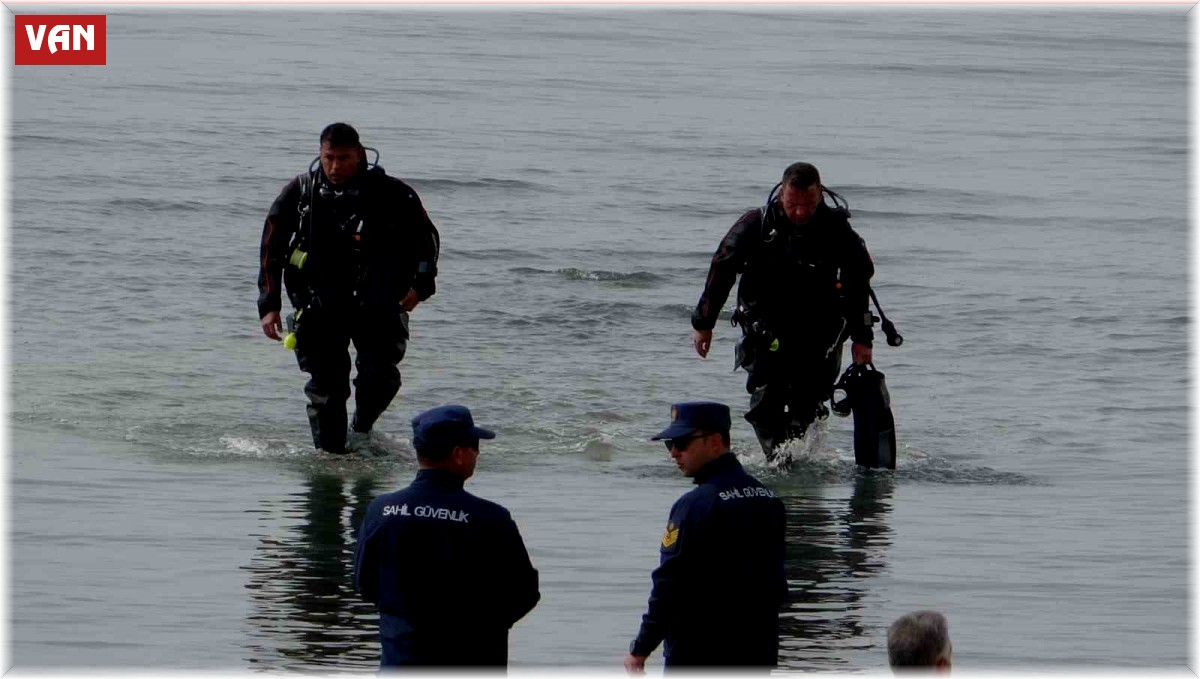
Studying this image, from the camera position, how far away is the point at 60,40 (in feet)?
125

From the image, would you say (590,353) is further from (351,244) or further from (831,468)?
(351,244)

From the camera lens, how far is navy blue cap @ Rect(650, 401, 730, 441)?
245 inches

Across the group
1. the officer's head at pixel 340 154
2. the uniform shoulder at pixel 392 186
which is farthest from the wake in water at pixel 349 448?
the officer's head at pixel 340 154

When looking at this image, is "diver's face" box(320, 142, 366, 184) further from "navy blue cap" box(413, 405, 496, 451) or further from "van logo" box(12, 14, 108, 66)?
"van logo" box(12, 14, 108, 66)

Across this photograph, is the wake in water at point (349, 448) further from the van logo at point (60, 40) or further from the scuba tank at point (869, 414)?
the van logo at point (60, 40)

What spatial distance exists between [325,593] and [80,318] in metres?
8.73

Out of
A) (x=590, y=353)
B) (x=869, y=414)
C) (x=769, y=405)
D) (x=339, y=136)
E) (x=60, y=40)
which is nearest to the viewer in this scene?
(x=339, y=136)

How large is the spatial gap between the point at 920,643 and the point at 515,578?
49.4 inches

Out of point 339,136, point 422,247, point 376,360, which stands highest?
point 339,136

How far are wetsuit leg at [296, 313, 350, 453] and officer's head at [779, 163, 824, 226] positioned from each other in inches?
92.0

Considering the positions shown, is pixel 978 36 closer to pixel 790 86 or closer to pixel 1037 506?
pixel 790 86

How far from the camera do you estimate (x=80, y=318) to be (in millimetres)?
16312

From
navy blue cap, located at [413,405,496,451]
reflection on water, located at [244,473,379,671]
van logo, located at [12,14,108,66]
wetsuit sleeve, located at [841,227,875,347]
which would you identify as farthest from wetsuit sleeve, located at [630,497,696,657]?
van logo, located at [12,14,108,66]

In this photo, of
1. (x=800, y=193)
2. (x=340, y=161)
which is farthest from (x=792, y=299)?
(x=340, y=161)
